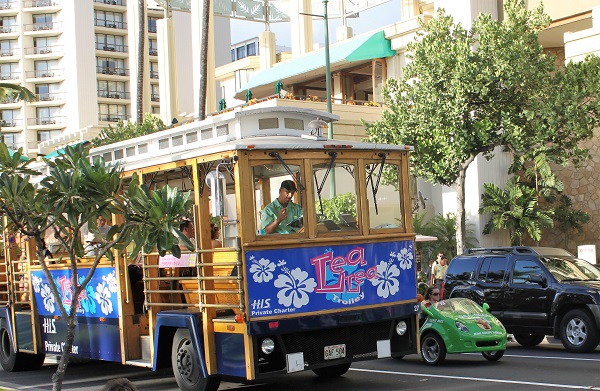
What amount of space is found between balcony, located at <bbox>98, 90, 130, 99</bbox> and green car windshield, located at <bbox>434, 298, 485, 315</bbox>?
77403 mm

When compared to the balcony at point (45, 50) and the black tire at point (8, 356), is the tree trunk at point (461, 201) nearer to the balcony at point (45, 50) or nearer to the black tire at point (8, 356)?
the black tire at point (8, 356)

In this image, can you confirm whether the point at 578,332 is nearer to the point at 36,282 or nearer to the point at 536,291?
the point at 536,291

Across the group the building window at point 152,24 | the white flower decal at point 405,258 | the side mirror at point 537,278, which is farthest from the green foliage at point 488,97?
the building window at point 152,24

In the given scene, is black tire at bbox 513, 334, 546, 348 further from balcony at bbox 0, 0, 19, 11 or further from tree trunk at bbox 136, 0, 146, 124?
balcony at bbox 0, 0, 19, 11

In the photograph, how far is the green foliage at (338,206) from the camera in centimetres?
1120

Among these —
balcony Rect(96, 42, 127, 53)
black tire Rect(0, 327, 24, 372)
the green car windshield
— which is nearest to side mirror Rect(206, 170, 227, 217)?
the green car windshield

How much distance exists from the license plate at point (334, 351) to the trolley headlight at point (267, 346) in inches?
32.3

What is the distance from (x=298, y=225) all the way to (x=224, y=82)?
2078 inches

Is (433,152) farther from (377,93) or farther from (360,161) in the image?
(377,93)

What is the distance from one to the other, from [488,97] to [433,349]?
37.1 feet

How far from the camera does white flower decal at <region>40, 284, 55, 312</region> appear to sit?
46.3 feet

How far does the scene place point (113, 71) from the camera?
3548 inches

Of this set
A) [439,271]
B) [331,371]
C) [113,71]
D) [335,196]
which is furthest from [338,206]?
[113,71]

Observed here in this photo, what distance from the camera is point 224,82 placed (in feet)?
206
